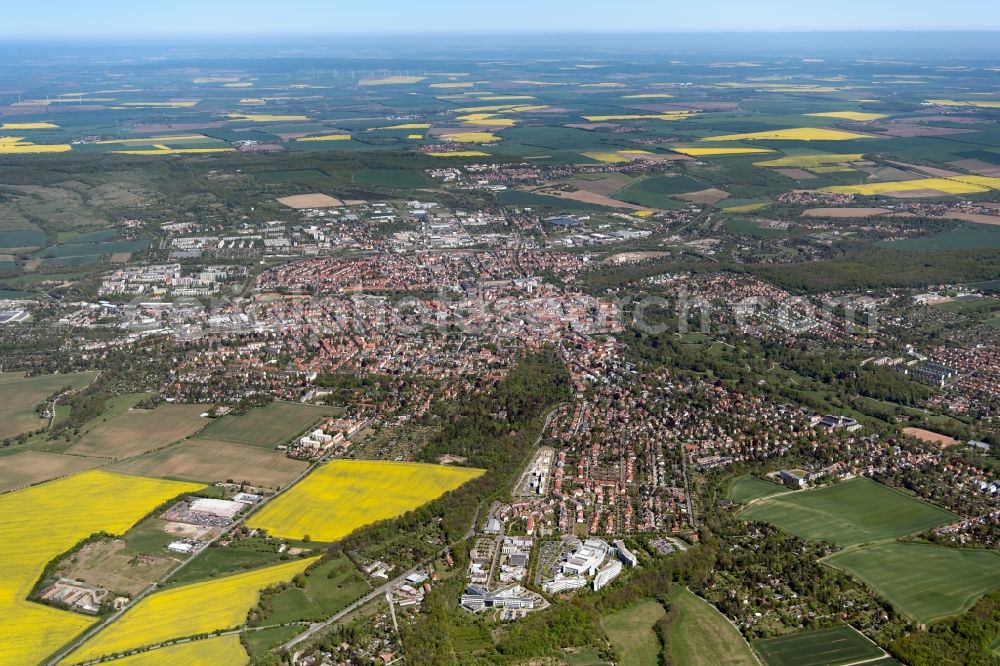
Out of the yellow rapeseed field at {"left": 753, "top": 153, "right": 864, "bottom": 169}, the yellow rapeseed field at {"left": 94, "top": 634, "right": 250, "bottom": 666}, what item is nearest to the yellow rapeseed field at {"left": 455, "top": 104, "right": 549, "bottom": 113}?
the yellow rapeseed field at {"left": 753, "top": 153, "right": 864, "bottom": 169}

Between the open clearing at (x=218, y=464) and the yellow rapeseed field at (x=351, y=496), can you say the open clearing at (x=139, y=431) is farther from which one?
the yellow rapeseed field at (x=351, y=496)

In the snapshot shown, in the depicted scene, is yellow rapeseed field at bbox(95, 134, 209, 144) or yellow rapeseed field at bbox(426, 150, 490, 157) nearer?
yellow rapeseed field at bbox(426, 150, 490, 157)

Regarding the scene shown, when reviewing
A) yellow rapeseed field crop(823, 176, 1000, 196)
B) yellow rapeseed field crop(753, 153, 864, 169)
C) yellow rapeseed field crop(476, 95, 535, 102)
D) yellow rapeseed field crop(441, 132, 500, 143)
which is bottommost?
yellow rapeseed field crop(823, 176, 1000, 196)

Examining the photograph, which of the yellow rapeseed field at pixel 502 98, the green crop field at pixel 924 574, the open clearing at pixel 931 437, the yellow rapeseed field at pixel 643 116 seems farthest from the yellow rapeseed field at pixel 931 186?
the yellow rapeseed field at pixel 502 98

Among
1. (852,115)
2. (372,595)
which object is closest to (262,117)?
(852,115)

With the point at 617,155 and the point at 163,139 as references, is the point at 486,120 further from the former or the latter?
the point at 163,139

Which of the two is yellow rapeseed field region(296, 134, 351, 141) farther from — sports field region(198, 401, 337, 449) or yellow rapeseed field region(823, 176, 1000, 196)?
sports field region(198, 401, 337, 449)
